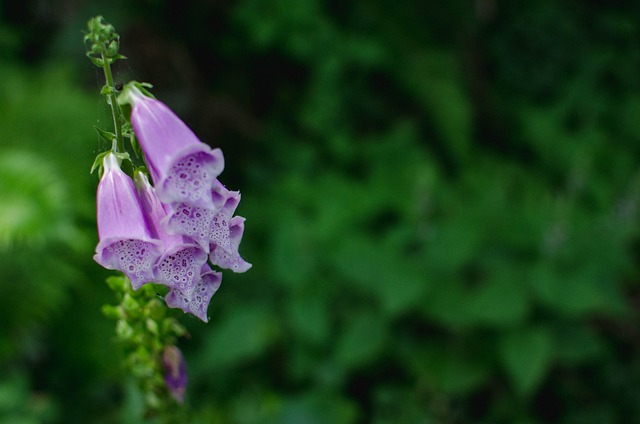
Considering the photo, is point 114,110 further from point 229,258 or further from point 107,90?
point 229,258

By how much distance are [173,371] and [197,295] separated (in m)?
0.42

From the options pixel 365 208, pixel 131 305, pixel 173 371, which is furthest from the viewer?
pixel 365 208

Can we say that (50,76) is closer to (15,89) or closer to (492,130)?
(15,89)

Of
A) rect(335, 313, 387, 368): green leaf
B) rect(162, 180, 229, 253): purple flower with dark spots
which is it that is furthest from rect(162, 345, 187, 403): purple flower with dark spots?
rect(335, 313, 387, 368): green leaf

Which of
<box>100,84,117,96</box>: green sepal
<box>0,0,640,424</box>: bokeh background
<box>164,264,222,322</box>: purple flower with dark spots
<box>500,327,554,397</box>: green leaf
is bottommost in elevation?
<box>164,264,222,322</box>: purple flower with dark spots

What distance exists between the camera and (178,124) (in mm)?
993

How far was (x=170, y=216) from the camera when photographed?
3.11ft

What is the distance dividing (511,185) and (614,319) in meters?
0.88

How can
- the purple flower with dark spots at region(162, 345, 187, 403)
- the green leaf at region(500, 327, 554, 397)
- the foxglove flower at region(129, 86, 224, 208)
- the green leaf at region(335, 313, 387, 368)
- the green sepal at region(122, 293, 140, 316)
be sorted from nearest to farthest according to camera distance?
the foxglove flower at region(129, 86, 224, 208), the green sepal at region(122, 293, 140, 316), the purple flower with dark spots at region(162, 345, 187, 403), the green leaf at region(500, 327, 554, 397), the green leaf at region(335, 313, 387, 368)

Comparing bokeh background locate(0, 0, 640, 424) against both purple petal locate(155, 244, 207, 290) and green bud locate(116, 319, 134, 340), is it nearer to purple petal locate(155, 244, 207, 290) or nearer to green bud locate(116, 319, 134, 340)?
green bud locate(116, 319, 134, 340)

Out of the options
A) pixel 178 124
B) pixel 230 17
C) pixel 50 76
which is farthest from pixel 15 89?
pixel 178 124

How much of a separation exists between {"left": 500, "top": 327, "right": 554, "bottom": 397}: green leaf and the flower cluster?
1.89 m

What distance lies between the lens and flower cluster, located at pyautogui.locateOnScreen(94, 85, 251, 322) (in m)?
0.95

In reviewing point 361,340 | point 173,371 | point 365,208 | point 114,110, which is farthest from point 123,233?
point 365,208
